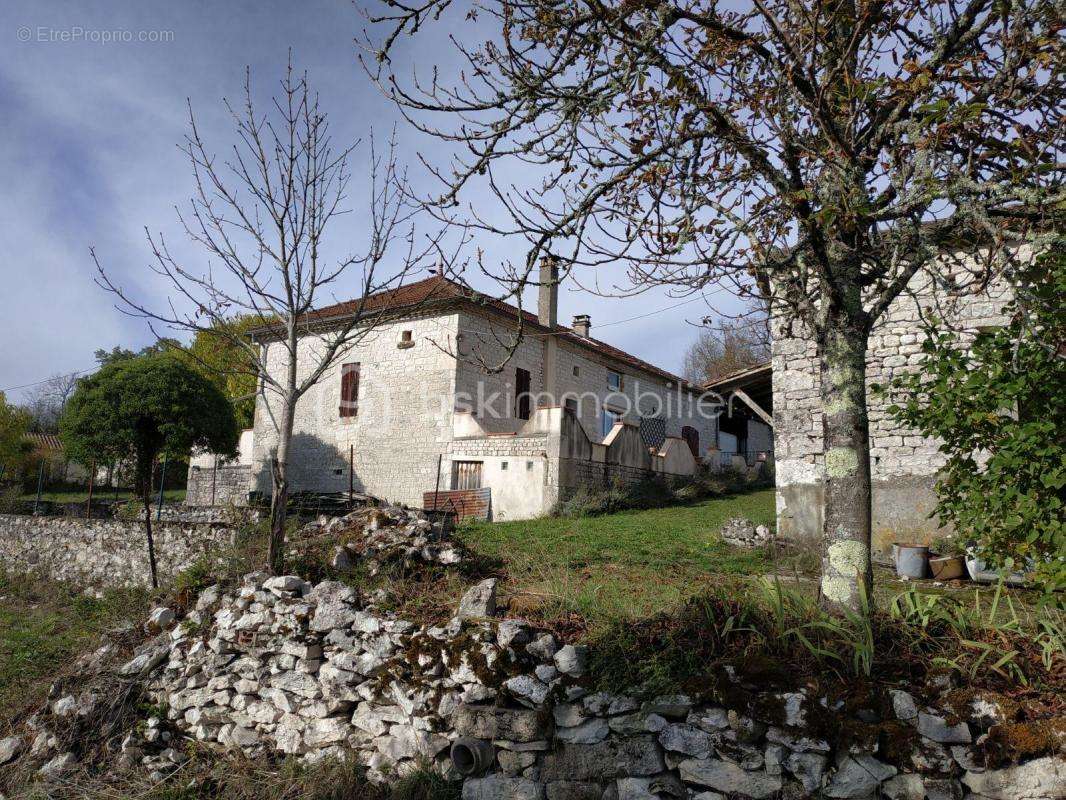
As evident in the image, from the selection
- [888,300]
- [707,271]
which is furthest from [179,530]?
[888,300]

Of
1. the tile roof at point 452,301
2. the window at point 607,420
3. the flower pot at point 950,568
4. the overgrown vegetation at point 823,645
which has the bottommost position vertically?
the flower pot at point 950,568

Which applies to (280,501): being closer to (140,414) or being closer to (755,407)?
(755,407)

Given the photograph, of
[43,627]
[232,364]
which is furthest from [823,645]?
[43,627]

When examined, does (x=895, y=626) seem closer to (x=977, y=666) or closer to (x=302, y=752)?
(x=977, y=666)

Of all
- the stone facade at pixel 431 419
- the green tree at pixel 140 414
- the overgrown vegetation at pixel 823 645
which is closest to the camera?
the overgrown vegetation at pixel 823 645

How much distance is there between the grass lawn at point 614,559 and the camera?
492 centimetres

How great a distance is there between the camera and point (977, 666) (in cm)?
347

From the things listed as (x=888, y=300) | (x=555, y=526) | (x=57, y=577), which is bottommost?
(x=57, y=577)

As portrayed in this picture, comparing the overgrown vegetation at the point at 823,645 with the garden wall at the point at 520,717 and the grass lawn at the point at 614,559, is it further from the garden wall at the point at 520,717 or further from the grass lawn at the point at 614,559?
the grass lawn at the point at 614,559

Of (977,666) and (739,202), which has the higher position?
(739,202)

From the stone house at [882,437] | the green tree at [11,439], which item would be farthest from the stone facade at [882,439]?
the green tree at [11,439]

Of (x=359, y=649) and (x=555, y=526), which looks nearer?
(x=359, y=649)

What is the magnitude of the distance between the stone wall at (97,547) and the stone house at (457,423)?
5295mm

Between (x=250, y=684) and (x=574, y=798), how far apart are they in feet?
9.56
